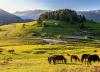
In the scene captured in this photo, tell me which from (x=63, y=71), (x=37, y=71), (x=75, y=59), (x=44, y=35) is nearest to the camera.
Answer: (x=63, y=71)

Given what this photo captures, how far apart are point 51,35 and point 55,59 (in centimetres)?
13932

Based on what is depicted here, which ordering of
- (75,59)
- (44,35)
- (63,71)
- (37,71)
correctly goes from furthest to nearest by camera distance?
(44,35) → (75,59) → (37,71) → (63,71)

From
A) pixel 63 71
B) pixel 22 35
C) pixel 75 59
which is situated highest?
pixel 63 71

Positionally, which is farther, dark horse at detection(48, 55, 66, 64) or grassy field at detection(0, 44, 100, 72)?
dark horse at detection(48, 55, 66, 64)

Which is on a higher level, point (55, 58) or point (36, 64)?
point (55, 58)

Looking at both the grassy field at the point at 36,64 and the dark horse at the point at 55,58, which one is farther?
the dark horse at the point at 55,58

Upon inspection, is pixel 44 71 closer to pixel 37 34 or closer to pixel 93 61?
pixel 93 61

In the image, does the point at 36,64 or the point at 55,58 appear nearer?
the point at 36,64

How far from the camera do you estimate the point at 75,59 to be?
2475 inches

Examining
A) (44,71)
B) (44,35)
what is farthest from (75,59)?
(44,35)

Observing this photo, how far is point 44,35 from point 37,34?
5.66 m

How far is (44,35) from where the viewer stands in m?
195

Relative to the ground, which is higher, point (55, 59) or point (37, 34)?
point (55, 59)

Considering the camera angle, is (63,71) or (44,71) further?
(44,71)
